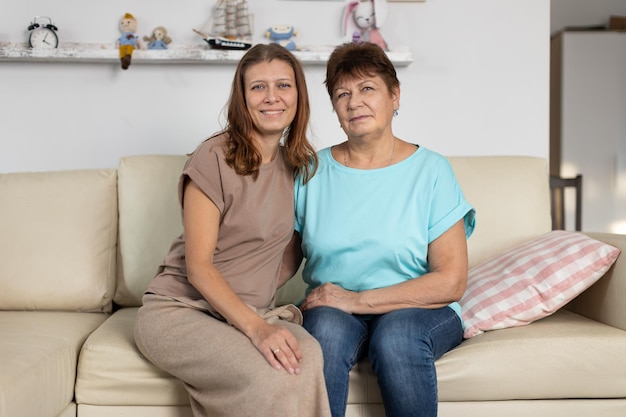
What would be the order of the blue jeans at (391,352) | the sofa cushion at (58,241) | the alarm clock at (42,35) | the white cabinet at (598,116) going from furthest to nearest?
the white cabinet at (598,116)
the alarm clock at (42,35)
the sofa cushion at (58,241)
the blue jeans at (391,352)

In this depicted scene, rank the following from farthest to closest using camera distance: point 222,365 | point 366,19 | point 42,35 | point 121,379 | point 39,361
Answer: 1. point 366,19
2. point 42,35
3. point 121,379
4. point 39,361
5. point 222,365

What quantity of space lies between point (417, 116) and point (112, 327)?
1679 mm

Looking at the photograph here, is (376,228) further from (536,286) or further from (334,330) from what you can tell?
(536,286)

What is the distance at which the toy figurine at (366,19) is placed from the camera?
2.98 meters

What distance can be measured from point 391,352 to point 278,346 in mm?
260

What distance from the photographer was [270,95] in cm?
170

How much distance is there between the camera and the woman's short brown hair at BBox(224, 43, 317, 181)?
1.70 m

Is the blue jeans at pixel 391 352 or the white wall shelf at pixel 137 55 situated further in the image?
the white wall shelf at pixel 137 55

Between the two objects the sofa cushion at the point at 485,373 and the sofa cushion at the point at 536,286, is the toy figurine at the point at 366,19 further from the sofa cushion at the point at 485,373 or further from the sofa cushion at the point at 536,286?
the sofa cushion at the point at 485,373

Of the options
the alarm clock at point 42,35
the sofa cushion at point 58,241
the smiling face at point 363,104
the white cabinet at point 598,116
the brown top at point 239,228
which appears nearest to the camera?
the brown top at point 239,228

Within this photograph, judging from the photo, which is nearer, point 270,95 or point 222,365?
point 222,365

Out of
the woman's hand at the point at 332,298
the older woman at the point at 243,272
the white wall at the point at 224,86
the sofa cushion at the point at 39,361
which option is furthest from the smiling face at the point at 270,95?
the white wall at the point at 224,86

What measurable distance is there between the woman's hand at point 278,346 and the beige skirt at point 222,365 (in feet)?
0.04

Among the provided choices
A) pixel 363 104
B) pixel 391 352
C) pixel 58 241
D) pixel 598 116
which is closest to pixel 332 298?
pixel 391 352
